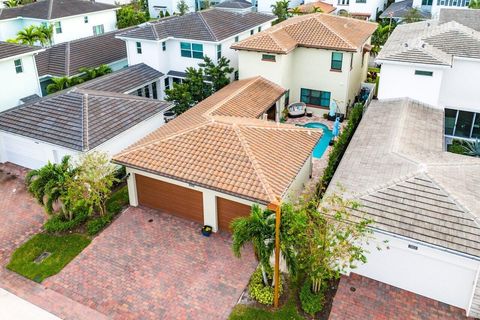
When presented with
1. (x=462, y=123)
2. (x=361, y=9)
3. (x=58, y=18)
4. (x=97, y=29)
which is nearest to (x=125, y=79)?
(x=58, y=18)

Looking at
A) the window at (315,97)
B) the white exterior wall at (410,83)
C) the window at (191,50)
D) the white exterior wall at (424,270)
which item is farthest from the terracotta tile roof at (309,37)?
the white exterior wall at (424,270)

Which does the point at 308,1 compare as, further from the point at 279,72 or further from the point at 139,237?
the point at 139,237

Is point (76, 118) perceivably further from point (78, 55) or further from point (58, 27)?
point (58, 27)

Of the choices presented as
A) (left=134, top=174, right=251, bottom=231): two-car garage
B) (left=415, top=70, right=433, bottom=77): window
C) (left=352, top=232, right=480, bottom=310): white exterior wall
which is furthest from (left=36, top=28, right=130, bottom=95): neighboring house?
(left=352, top=232, right=480, bottom=310): white exterior wall

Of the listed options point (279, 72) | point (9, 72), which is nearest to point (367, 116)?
point (279, 72)

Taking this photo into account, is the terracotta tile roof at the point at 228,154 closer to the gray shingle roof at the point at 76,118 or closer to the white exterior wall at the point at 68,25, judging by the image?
the gray shingle roof at the point at 76,118

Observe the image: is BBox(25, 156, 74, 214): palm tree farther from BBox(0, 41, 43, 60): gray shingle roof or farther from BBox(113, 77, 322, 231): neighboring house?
BBox(0, 41, 43, 60): gray shingle roof
